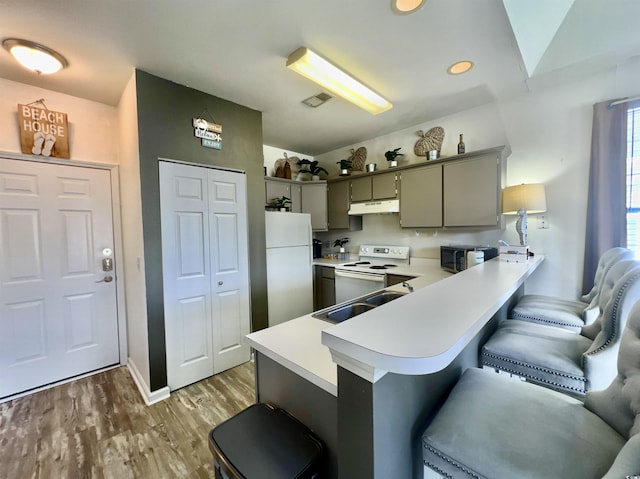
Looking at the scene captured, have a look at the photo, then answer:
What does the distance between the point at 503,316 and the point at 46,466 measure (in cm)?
323

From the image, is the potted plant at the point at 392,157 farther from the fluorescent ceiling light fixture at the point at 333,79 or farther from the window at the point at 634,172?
the window at the point at 634,172

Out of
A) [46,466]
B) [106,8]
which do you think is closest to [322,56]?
[106,8]

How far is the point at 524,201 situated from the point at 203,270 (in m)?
2.96

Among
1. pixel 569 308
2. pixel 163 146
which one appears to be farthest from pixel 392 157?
pixel 163 146

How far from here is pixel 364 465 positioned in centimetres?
69

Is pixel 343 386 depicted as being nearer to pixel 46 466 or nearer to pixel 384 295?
pixel 384 295

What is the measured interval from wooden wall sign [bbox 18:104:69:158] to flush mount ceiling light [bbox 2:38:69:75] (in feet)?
1.67

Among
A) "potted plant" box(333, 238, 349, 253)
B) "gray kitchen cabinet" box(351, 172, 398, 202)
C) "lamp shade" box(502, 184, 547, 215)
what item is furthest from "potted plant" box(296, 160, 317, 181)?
"lamp shade" box(502, 184, 547, 215)

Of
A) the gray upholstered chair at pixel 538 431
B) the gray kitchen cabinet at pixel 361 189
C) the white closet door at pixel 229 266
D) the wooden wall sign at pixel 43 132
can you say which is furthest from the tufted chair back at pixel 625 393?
the wooden wall sign at pixel 43 132

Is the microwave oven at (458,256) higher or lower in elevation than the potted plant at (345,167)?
lower

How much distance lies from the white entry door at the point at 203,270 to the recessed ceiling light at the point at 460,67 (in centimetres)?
209

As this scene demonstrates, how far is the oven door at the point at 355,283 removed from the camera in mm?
3096

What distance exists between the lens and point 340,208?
3.95 meters

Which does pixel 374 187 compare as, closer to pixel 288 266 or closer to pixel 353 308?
pixel 288 266
